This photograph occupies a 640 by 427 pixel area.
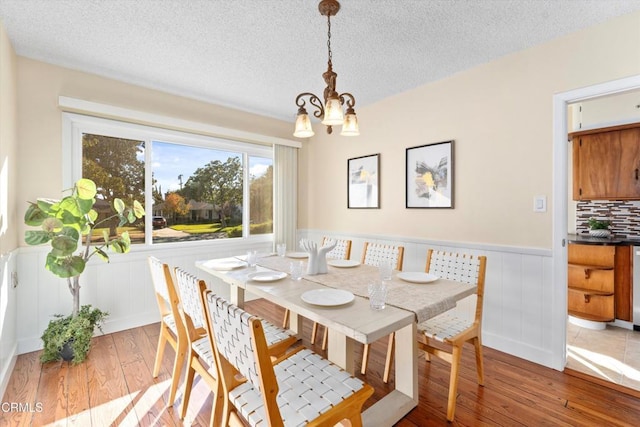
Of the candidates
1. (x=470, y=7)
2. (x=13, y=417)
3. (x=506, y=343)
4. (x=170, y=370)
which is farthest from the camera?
(x=506, y=343)

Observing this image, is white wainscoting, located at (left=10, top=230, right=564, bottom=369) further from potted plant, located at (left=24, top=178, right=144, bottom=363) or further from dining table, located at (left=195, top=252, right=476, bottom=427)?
dining table, located at (left=195, top=252, right=476, bottom=427)

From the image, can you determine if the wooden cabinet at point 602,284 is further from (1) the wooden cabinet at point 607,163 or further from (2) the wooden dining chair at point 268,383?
(2) the wooden dining chair at point 268,383

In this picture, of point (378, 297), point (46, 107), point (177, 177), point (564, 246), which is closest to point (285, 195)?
point (177, 177)

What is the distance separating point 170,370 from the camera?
2.24 metres

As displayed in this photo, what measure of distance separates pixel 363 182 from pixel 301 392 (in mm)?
2760

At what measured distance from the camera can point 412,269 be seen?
3117 millimetres

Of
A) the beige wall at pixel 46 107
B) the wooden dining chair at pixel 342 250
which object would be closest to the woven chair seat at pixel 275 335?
the wooden dining chair at pixel 342 250

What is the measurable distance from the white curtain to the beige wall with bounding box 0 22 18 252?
250cm

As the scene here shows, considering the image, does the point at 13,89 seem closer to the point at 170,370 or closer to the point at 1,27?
the point at 1,27

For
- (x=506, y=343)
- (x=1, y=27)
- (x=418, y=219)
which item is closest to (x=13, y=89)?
(x=1, y=27)

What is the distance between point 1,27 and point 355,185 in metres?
3.31

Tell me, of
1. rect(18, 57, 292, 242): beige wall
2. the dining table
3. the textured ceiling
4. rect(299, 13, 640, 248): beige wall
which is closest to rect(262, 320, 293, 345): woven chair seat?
the dining table

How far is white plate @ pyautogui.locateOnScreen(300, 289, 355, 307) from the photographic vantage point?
1484 mm

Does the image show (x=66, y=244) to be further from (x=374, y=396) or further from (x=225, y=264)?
(x=374, y=396)
